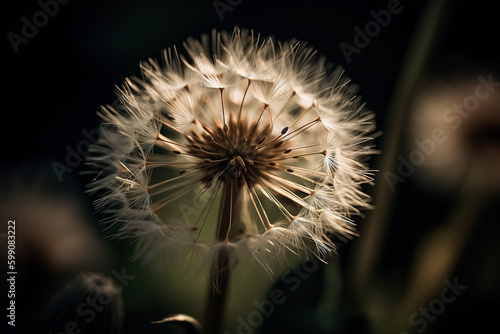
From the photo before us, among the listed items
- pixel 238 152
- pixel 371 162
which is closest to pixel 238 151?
pixel 238 152

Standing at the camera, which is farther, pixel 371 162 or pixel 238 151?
pixel 371 162

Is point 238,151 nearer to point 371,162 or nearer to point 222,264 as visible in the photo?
point 222,264

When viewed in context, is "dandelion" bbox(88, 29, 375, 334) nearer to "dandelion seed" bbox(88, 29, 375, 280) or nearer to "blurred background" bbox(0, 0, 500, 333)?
"dandelion seed" bbox(88, 29, 375, 280)

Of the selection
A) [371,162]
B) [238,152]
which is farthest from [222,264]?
[371,162]

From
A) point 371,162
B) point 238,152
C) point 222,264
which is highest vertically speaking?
point 238,152

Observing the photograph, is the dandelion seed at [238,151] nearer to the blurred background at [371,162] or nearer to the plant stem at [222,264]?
the plant stem at [222,264]

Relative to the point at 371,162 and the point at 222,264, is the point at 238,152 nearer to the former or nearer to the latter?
the point at 222,264

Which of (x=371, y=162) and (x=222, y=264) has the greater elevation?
(x=222, y=264)
